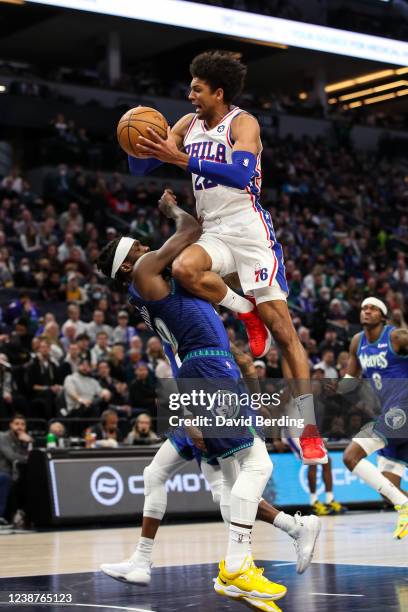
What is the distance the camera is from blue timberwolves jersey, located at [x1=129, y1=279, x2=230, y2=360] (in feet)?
21.6

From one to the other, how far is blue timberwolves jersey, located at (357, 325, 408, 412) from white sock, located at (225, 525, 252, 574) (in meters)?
5.44

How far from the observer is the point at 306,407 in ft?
22.7

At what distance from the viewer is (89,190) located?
2397 cm

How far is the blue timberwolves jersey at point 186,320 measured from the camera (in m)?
6.58

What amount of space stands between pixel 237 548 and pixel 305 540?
21.9 inches

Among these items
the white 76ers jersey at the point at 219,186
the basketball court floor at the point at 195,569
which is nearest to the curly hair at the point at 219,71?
the white 76ers jersey at the point at 219,186

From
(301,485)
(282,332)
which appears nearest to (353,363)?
(301,485)

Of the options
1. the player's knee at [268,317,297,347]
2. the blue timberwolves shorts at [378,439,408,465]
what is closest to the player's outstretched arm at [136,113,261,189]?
the player's knee at [268,317,297,347]

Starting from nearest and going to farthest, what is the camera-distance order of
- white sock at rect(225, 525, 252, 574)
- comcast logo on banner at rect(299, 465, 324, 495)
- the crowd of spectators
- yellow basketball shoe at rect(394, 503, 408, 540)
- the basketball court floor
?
1. white sock at rect(225, 525, 252, 574)
2. the basketball court floor
3. yellow basketball shoe at rect(394, 503, 408, 540)
4. the crowd of spectators
5. comcast logo on banner at rect(299, 465, 324, 495)

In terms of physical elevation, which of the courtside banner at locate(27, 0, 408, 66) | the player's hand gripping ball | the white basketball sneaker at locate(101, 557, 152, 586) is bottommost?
the white basketball sneaker at locate(101, 557, 152, 586)

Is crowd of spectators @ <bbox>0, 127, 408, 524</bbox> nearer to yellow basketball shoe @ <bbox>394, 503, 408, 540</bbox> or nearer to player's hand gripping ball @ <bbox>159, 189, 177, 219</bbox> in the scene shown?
player's hand gripping ball @ <bbox>159, 189, 177, 219</bbox>

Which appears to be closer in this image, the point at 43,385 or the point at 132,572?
the point at 132,572

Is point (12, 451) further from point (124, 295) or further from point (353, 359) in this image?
point (124, 295)

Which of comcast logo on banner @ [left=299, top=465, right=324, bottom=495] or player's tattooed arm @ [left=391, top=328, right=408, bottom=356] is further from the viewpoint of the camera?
comcast logo on banner @ [left=299, top=465, right=324, bottom=495]
